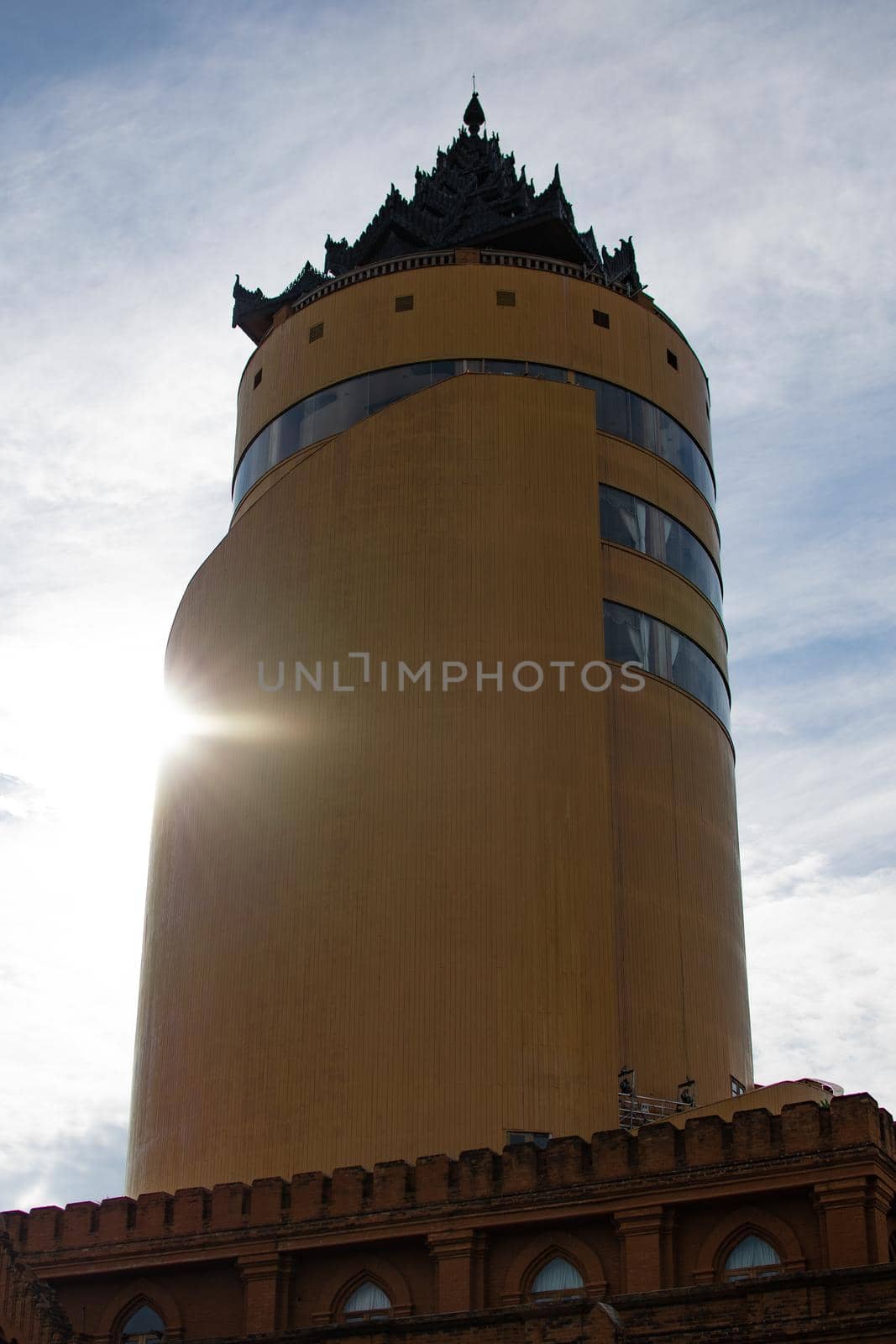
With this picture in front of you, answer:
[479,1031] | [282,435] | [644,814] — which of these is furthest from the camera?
[282,435]

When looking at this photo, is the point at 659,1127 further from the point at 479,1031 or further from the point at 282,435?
the point at 282,435

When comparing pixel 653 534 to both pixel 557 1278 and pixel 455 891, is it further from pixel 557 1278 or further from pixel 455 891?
pixel 557 1278

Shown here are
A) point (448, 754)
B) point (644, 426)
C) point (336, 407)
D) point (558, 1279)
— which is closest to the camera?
point (558, 1279)

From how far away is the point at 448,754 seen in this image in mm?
42719

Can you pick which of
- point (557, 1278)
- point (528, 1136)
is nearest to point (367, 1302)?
point (557, 1278)

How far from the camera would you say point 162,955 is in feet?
149

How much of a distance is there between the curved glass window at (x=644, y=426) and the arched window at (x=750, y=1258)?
24.6 metres

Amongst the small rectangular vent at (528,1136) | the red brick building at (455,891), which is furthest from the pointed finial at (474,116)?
the small rectangular vent at (528,1136)

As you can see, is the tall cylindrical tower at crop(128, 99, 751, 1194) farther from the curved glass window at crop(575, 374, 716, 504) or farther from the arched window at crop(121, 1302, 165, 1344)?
the arched window at crop(121, 1302, 165, 1344)

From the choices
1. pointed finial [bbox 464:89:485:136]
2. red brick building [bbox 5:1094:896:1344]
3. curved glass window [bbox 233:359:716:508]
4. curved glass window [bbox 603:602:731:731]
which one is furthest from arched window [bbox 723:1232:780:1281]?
pointed finial [bbox 464:89:485:136]

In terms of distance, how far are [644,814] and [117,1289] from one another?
1719 cm

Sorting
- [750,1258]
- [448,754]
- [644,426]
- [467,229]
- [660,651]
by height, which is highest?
[467,229]

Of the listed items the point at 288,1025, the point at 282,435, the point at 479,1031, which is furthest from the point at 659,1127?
the point at 282,435

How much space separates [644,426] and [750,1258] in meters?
26.2
